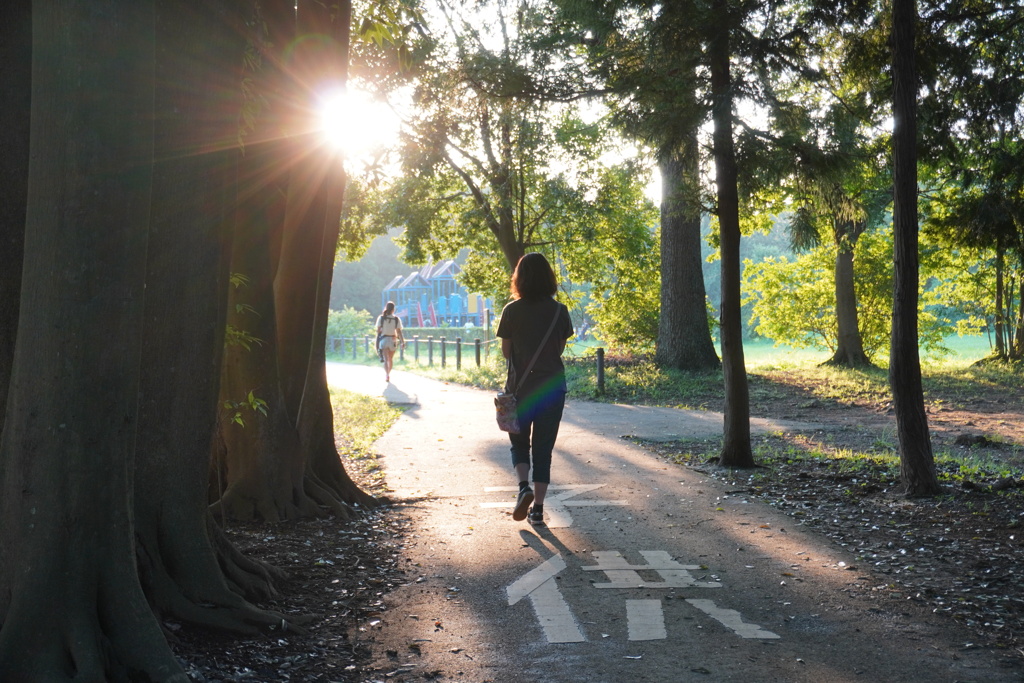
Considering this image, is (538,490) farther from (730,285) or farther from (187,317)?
(730,285)

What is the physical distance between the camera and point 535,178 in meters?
23.2

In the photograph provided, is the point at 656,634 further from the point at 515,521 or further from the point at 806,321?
the point at 806,321

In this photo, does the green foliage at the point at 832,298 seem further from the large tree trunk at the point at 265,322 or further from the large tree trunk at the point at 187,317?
the large tree trunk at the point at 187,317

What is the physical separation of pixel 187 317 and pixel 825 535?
4838 mm

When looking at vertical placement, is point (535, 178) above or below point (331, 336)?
above

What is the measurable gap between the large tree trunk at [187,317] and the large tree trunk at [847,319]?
22.1 metres

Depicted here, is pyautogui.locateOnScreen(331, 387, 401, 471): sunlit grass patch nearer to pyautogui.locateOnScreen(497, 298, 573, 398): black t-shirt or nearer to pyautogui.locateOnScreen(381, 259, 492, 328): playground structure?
pyautogui.locateOnScreen(497, 298, 573, 398): black t-shirt

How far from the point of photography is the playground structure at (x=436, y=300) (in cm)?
6675

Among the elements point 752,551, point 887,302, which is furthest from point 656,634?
point 887,302

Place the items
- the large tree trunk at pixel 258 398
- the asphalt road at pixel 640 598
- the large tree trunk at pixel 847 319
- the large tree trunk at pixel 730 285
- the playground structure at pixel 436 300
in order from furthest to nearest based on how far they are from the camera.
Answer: the playground structure at pixel 436 300 → the large tree trunk at pixel 847 319 → the large tree trunk at pixel 730 285 → the large tree trunk at pixel 258 398 → the asphalt road at pixel 640 598

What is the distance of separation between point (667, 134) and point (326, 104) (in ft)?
12.2

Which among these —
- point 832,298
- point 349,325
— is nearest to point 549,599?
point 832,298

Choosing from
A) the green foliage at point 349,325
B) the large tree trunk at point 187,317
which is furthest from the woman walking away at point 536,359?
the green foliage at point 349,325

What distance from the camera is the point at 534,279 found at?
721cm
